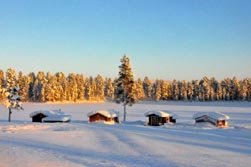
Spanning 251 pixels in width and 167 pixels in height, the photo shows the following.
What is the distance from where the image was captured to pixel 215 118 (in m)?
59.7

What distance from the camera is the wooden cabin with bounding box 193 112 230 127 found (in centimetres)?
5934

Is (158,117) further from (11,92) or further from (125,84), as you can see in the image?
(11,92)

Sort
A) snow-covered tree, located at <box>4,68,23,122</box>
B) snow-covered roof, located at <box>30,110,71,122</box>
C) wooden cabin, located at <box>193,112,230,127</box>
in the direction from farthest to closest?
snow-covered tree, located at <box>4,68,23,122</box>, snow-covered roof, located at <box>30,110,71,122</box>, wooden cabin, located at <box>193,112,230,127</box>

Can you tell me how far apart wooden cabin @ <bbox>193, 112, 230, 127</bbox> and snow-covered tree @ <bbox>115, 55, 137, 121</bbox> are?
621 inches

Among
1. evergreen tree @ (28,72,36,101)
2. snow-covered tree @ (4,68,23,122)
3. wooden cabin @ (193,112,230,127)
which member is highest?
evergreen tree @ (28,72,36,101)

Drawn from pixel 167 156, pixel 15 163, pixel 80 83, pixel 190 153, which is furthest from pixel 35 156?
pixel 80 83

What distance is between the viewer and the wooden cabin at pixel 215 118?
59344 mm

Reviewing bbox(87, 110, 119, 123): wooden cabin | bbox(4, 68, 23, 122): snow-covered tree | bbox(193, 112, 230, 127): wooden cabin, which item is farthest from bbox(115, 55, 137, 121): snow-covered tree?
bbox(4, 68, 23, 122): snow-covered tree

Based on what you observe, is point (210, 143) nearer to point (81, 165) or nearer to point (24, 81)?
point (81, 165)

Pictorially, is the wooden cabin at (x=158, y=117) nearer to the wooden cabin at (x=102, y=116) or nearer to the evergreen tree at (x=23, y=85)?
the wooden cabin at (x=102, y=116)

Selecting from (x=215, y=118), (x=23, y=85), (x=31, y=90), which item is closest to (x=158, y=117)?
(x=215, y=118)

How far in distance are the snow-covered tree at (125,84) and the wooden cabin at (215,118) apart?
51.8ft

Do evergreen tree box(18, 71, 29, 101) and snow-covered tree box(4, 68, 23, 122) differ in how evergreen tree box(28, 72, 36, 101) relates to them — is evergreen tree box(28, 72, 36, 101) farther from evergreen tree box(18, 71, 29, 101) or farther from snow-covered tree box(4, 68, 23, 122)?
snow-covered tree box(4, 68, 23, 122)

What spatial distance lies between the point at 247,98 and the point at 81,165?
192639 millimetres
